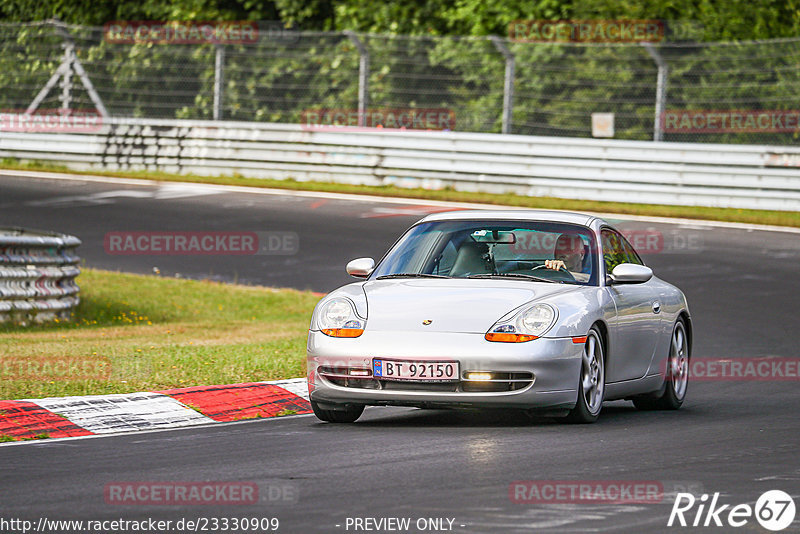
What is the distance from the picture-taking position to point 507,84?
24.3 meters

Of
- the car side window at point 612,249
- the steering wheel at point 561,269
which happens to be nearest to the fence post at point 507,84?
the car side window at point 612,249

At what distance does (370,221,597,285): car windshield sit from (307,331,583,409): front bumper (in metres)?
0.99

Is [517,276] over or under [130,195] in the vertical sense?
over

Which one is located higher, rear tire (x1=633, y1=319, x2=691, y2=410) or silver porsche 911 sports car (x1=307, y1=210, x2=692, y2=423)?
silver porsche 911 sports car (x1=307, y1=210, x2=692, y2=423)

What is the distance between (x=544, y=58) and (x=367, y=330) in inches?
673

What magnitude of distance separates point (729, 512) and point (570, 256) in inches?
140

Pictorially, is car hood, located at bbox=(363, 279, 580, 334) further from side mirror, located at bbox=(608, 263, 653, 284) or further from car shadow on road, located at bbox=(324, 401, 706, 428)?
car shadow on road, located at bbox=(324, 401, 706, 428)

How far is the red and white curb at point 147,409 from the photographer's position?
318 inches

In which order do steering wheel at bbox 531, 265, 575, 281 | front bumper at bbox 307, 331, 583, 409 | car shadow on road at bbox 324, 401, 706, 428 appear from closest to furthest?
front bumper at bbox 307, 331, 583, 409 < car shadow on road at bbox 324, 401, 706, 428 < steering wheel at bbox 531, 265, 575, 281

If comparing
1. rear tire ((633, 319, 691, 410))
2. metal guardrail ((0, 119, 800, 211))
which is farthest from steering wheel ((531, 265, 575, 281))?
metal guardrail ((0, 119, 800, 211))

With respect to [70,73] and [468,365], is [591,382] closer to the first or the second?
[468,365]

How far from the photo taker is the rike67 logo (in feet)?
18.2

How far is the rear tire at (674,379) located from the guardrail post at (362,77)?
15775 millimetres

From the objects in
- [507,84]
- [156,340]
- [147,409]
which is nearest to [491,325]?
[147,409]
